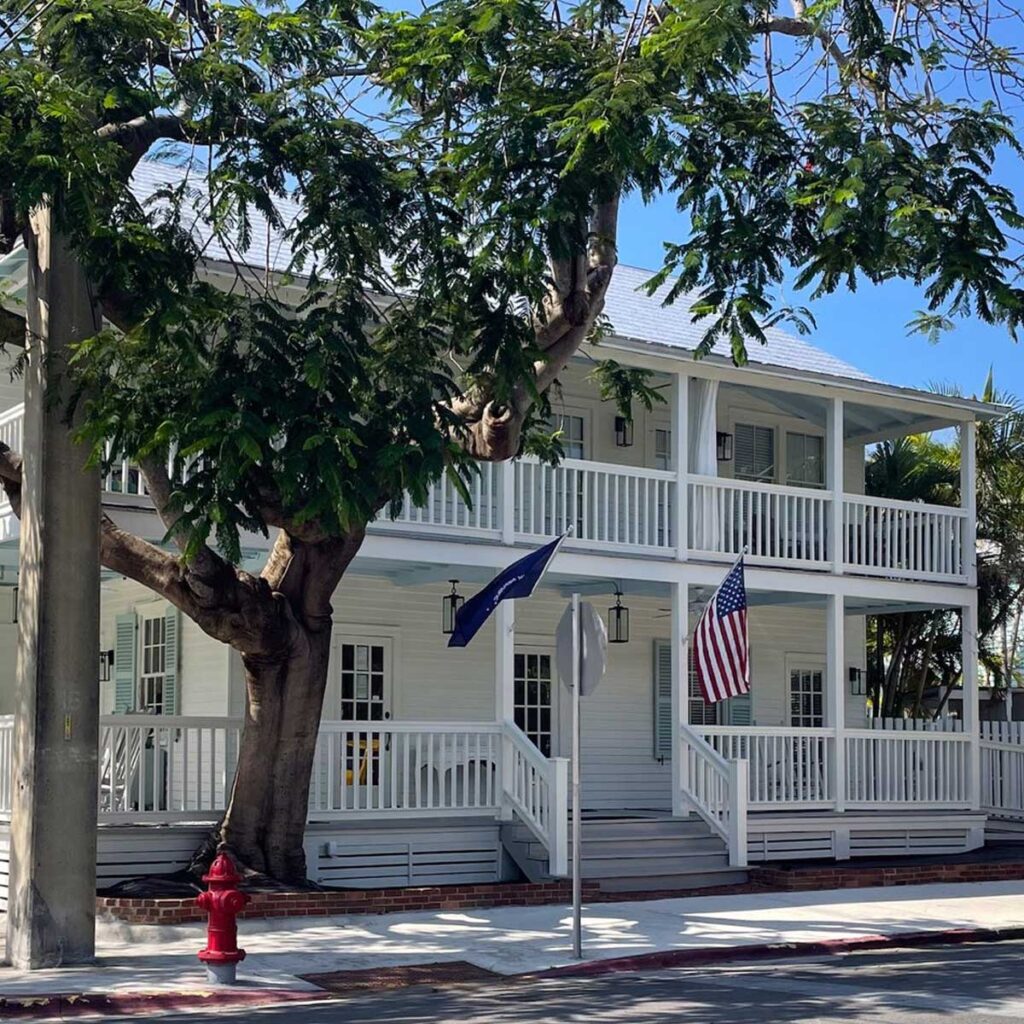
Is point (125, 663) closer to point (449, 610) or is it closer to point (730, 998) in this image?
point (449, 610)

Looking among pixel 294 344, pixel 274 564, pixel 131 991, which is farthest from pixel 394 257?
pixel 131 991

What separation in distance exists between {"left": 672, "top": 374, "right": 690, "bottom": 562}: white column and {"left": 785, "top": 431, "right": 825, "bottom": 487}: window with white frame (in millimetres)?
4664

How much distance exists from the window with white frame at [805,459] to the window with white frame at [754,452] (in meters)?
0.29

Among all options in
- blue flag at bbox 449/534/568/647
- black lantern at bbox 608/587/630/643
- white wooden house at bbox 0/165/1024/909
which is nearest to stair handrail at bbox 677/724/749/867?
white wooden house at bbox 0/165/1024/909

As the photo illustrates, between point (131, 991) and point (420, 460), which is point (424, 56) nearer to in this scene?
point (420, 460)

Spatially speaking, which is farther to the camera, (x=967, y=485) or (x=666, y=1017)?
(x=967, y=485)

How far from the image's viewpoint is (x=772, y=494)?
2147 cm

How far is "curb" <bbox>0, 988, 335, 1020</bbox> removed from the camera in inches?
435

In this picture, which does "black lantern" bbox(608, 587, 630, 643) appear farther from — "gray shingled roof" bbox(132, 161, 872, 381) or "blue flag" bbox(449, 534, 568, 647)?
"blue flag" bbox(449, 534, 568, 647)

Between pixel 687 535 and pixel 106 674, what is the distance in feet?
25.7

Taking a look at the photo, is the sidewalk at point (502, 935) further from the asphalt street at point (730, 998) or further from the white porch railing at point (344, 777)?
the white porch railing at point (344, 777)

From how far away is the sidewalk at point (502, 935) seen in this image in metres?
12.3

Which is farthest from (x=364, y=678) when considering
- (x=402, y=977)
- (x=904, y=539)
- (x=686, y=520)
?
(x=402, y=977)

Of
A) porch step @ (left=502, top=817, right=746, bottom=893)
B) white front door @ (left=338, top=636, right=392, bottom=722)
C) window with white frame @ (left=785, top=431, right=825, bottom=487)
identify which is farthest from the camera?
window with white frame @ (left=785, top=431, right=825, bottom=487)
